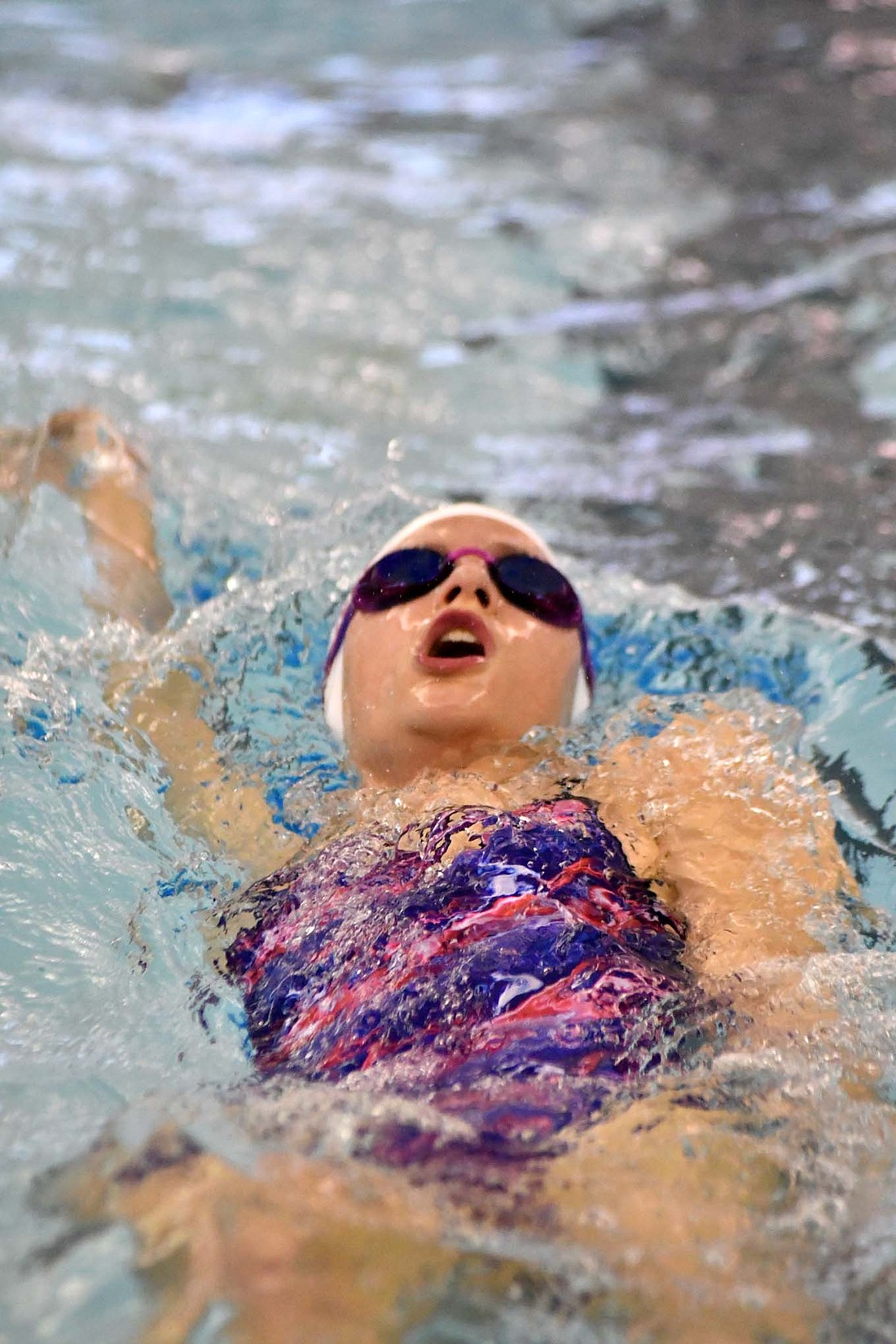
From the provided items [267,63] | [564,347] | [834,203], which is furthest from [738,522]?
[267,63]

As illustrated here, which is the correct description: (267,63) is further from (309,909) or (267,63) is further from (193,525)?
(309,909)

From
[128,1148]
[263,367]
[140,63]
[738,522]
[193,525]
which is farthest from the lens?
[140,63]

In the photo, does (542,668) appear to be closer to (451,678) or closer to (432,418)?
(451,678)

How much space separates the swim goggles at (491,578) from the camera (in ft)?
7.23

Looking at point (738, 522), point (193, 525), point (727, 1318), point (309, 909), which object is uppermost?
point (727, 1318)

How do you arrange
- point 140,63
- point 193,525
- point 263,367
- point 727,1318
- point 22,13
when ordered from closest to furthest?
1. point 727,1318
2. point 193,525
3. point 263,367
4. point 140,63
5. point 22,13

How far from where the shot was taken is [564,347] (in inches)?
188

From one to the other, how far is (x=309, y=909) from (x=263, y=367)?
2966mm

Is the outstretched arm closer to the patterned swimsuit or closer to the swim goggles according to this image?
the patterned swimsuit

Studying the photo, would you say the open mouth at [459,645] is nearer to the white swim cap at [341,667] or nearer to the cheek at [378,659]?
the cheek at [378,659]

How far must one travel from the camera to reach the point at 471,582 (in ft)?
7.14

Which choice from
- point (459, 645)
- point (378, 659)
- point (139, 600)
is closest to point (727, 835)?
point (459, 645)

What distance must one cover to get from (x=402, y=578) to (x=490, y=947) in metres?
0.76

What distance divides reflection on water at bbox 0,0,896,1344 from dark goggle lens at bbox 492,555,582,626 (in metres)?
0.31
